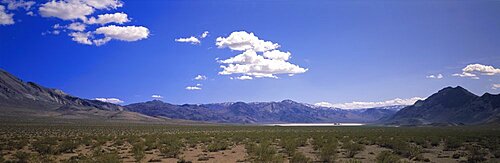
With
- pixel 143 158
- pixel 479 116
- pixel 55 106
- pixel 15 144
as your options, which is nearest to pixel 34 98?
pixel 55 106

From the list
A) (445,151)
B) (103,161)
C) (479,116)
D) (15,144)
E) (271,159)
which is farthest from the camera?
(479,116)

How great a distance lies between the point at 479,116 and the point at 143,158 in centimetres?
18352

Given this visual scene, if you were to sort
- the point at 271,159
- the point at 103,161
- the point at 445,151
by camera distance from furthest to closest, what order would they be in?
the point at 445,151, the point at 271,159, the point at 103,161

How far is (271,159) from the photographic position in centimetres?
1847

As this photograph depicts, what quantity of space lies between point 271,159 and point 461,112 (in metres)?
202

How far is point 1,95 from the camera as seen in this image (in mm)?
171625

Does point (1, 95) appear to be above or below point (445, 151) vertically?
above

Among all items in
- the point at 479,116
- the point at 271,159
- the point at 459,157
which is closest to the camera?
the point at 271,159

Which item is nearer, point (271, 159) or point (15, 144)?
point (271, 159)

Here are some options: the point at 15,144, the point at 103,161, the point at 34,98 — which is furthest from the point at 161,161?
the point at 34,98

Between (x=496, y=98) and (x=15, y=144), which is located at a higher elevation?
(x=496, y=98)

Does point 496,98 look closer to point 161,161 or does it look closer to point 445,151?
point 445,151

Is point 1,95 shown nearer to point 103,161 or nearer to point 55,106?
point 55,106

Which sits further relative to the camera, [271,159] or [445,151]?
[445,151]
